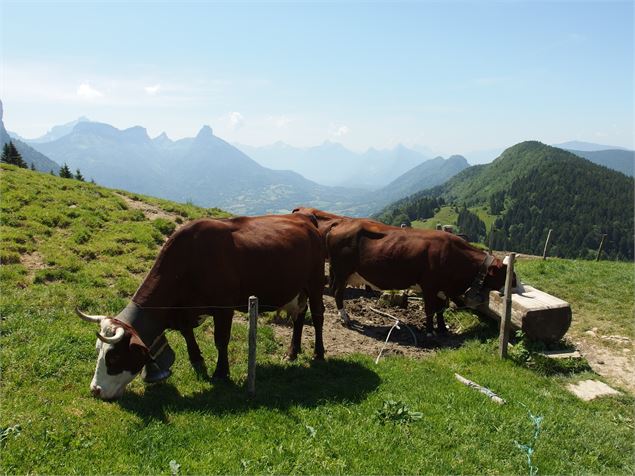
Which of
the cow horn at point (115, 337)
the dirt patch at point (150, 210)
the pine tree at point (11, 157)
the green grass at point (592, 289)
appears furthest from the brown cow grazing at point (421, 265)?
the pine tree at point (11, 157)

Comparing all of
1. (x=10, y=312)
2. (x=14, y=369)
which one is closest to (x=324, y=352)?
(x=14, y=369)

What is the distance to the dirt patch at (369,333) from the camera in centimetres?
1146

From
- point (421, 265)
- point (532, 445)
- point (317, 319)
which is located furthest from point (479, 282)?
point (532, 445)

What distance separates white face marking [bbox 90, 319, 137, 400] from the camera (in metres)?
7.09

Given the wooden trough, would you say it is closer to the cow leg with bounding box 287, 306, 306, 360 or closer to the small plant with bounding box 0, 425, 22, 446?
the cow leg with bounding box 287, 306, 306, 360

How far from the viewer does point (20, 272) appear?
12.1m

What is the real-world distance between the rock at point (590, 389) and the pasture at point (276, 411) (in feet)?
0.77

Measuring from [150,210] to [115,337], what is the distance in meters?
16.2

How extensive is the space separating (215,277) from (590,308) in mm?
13267

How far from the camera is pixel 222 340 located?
8453 millimetres

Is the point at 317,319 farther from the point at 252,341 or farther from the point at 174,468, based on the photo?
the point at 174,468

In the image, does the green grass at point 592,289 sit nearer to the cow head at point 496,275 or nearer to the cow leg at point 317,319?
the cow head at point 496,275

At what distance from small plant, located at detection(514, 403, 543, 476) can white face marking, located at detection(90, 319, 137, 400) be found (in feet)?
20.8

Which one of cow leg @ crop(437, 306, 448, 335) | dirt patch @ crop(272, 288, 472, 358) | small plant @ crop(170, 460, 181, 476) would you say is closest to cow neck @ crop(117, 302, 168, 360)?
small plant @ crop(170, 460, 181, 476)
